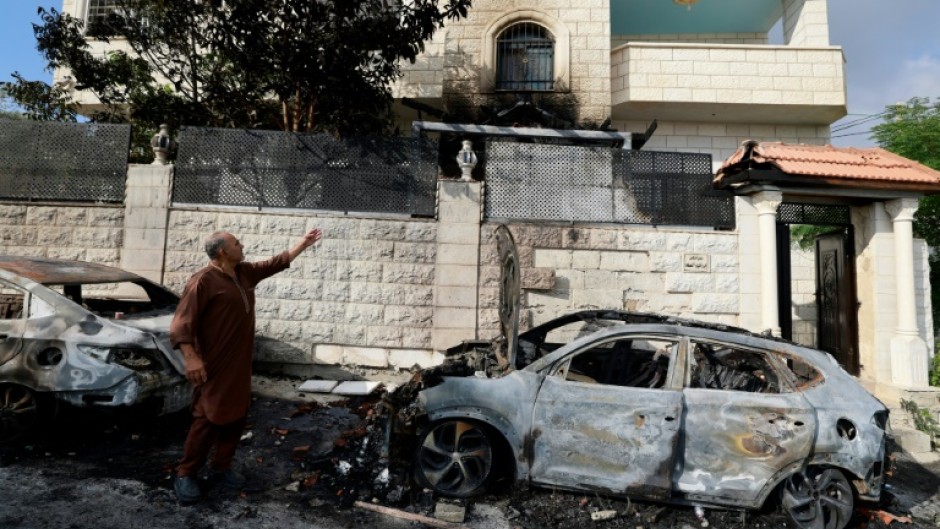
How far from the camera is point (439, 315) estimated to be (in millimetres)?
6539

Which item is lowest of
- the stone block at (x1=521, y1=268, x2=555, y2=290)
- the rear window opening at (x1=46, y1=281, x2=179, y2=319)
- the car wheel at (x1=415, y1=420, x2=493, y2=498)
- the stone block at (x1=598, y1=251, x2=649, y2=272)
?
the car wheel at (x1=415, y1=420, x2=493, y2=498)

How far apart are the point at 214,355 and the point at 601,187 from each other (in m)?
5.47

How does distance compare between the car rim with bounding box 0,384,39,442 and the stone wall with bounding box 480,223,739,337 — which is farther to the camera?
the stone wall with bounding box 480,223,739,337

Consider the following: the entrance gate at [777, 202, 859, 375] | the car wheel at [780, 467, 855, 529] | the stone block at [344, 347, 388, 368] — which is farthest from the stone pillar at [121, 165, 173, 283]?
the entrance gate at [777, 202, 859, 375]

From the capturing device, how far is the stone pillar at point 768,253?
20.9 feet

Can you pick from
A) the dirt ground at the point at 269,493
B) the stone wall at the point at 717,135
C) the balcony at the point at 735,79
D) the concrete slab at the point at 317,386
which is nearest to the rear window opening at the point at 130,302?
the dirt ground at the point at 269,493

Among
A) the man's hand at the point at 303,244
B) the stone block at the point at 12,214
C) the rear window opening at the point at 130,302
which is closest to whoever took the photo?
the man's hand at the point at 303,244

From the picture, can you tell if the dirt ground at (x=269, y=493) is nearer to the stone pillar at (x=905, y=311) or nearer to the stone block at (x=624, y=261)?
the stone pillar at (x=905, y=311)

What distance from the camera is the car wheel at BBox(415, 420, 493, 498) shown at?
3.51 m

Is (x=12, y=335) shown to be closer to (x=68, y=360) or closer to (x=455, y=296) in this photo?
(x=68, y=360)

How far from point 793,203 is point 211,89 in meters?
10.1

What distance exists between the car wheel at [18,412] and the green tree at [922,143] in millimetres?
12689

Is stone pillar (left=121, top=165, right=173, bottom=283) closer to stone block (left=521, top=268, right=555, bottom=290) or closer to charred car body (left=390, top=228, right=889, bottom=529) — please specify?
charred car body (left=390, top=228, right=889, bottom=529)

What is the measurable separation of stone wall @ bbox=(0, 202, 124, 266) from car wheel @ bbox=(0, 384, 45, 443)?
10.8 ft
